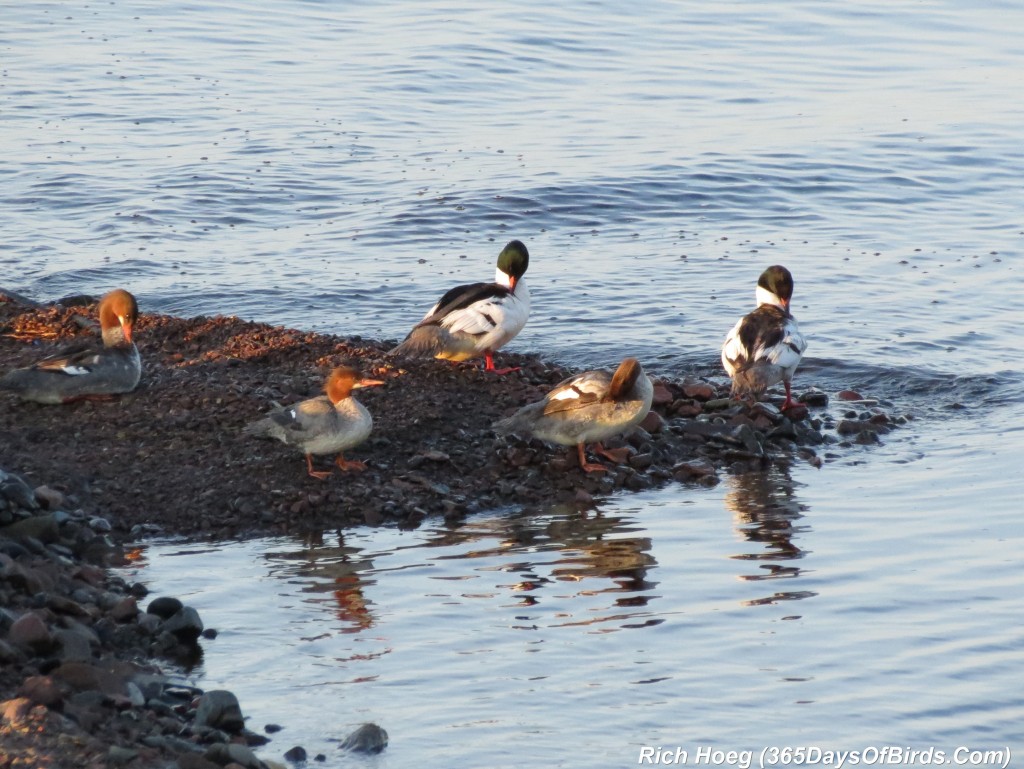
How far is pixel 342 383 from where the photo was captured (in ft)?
29.3

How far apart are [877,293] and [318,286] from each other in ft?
18.0

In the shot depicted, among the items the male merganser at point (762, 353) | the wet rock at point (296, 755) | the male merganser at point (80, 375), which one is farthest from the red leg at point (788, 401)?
the wet rock at point (296, 755)

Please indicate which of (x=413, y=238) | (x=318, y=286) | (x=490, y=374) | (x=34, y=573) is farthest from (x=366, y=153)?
(x=34, y=573)

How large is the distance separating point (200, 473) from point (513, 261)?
4.21 metres

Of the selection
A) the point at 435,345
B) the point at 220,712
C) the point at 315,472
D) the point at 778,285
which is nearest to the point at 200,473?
the point at 315,472

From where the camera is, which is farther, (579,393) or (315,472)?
(579,393)

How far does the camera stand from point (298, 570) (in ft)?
25.5

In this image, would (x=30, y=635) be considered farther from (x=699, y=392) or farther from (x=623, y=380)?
(x=699, y=392)

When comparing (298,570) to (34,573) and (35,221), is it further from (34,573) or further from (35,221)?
(35,221)

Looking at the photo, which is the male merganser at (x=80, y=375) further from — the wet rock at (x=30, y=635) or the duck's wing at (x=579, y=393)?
the wet rock at (x=30, y=635)

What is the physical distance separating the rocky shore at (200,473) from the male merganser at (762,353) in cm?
20

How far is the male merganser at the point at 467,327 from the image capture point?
10844 millimetres

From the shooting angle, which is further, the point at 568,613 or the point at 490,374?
the point at 490,374

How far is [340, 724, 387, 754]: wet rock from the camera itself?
5676 mm
